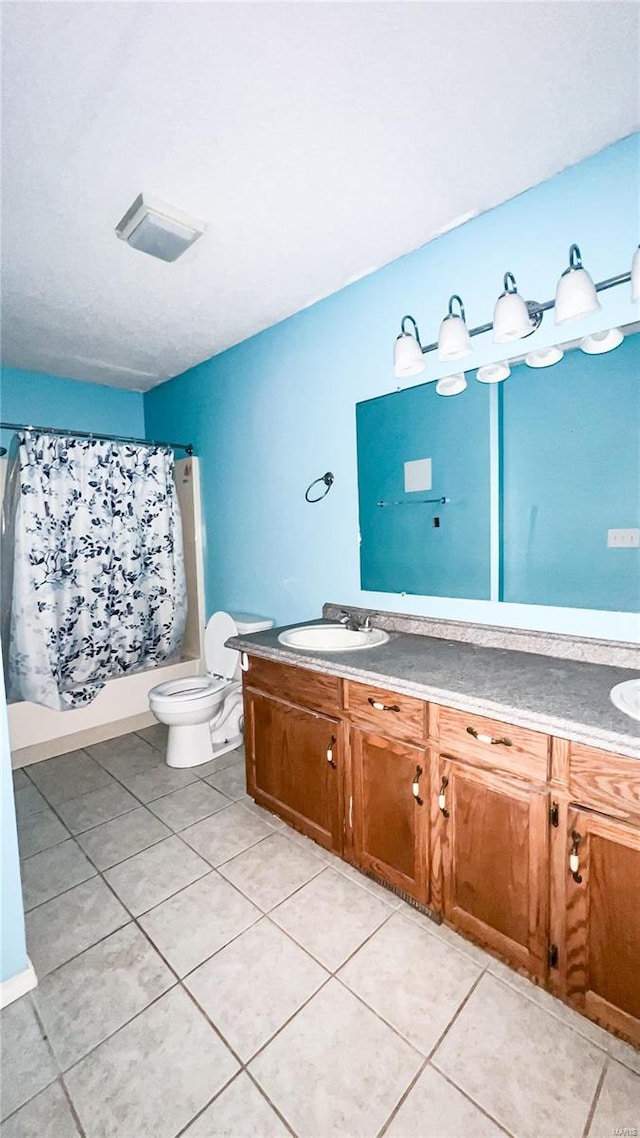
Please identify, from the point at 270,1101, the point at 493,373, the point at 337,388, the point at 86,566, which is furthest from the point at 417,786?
the point at 86,566

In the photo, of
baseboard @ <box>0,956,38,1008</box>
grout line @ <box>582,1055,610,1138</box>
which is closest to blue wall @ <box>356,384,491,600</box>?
grout line @ <box>582,1055,610,1138</box>

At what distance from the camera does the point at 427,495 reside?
73.0 inches

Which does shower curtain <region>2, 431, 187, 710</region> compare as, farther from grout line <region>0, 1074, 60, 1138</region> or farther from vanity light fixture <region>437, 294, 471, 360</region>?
vanity light fixture <region>437, 294, 471, 360</region>

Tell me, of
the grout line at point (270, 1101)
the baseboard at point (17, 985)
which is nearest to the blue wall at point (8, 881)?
the baseboard at point (17, 985)

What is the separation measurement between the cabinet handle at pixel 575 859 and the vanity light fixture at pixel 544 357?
1.37 metres

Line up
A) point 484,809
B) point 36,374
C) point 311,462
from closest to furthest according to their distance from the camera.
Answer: point 484,809
point 311,462
point 36,374

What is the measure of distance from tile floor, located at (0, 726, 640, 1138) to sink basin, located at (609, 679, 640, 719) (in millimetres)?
792

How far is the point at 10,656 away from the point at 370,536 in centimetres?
210

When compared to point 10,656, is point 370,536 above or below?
above

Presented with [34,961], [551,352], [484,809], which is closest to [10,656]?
[34,961]

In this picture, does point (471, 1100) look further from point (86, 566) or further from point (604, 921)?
point (86, 566)

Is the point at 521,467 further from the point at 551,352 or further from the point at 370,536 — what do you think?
Answer: the point at 370,536

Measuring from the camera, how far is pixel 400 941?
4.48 feet

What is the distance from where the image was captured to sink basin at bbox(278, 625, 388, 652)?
180 cm
